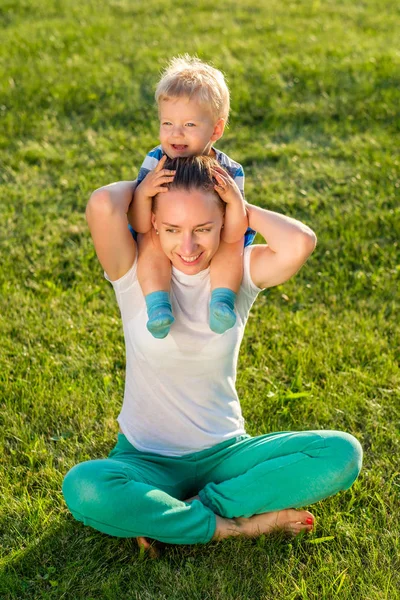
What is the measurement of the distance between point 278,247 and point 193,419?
83cm

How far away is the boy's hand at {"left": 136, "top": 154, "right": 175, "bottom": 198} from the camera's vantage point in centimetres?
329

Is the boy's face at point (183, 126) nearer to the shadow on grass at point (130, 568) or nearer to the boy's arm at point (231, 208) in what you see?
the boy's arm at point (231, 208)

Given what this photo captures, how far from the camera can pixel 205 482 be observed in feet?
12.2

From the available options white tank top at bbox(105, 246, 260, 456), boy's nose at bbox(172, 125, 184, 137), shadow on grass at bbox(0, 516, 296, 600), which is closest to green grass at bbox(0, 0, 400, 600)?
shadow on grass at bbox(0, 516, 296, 600)

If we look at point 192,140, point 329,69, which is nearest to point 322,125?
point 329,69

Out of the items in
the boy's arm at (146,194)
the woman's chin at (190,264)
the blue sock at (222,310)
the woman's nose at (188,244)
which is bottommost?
the blue sock at (222,310)

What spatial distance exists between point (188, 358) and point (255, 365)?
4.51ft

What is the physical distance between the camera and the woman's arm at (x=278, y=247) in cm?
353

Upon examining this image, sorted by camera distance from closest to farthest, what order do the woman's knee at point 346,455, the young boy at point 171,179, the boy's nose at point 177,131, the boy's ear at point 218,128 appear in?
the young boy at point 171,179, the woman's knee at point 346,455, the boy's nose at point 177,131, the boy's ear at point 218,128

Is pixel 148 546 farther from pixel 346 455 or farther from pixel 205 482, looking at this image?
pixel 346 455

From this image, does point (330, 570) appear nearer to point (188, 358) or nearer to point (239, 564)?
point (239, 564)

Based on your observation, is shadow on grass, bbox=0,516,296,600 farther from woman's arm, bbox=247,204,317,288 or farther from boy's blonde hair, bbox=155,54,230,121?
boy's blonde hair, bbox=155,54,230,121

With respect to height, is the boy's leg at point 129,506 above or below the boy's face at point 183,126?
below

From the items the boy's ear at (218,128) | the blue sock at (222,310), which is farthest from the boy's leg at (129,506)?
the boy's ear at (218,128)
